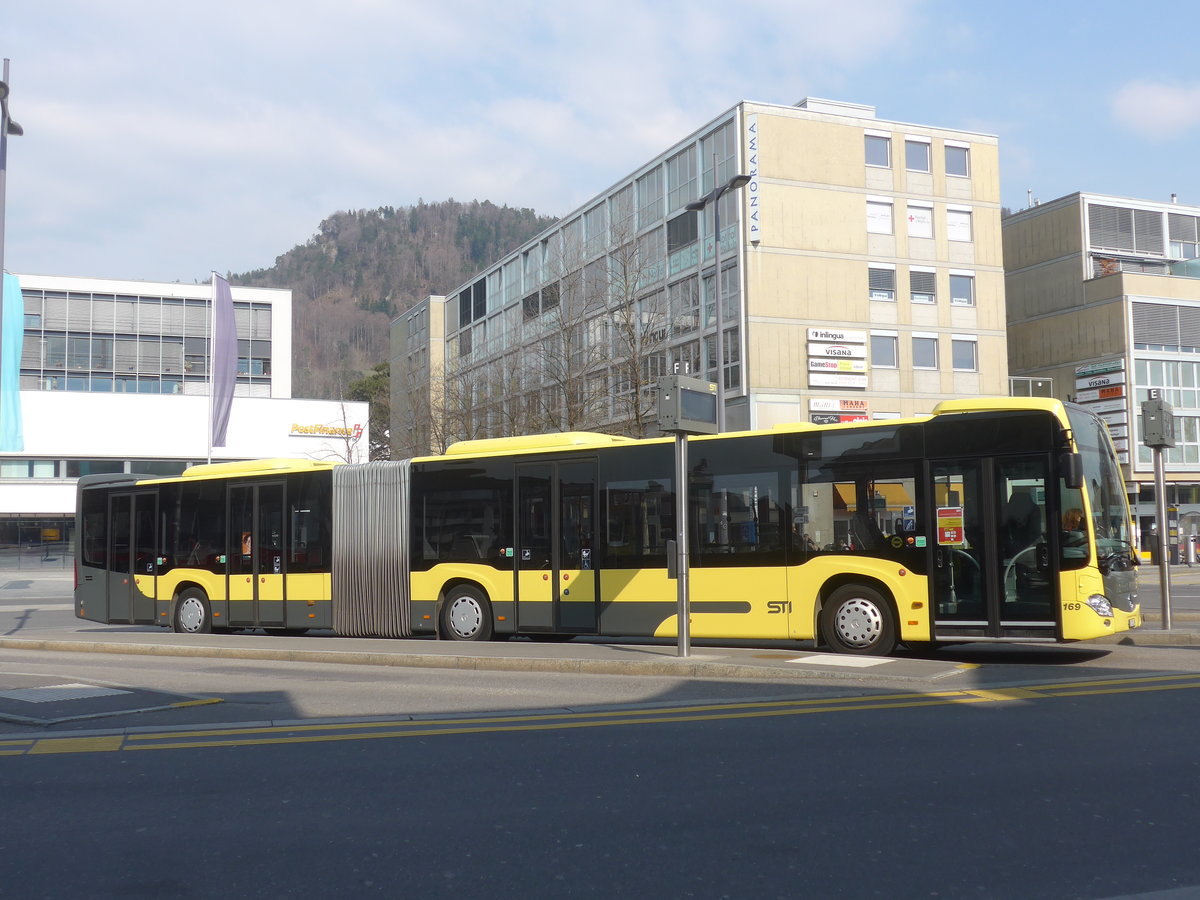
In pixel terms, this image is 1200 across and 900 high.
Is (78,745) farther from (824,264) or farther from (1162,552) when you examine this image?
(824,264)

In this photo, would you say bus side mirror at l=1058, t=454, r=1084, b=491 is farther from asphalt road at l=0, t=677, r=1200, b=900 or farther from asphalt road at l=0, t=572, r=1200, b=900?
asphalt road at l=0, t=677, r=1200, b=900

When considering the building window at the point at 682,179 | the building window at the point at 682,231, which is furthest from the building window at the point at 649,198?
the building window at the point at 682,231

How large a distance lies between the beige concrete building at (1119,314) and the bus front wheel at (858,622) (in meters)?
41.5

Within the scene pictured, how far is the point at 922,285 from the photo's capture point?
4925 cm

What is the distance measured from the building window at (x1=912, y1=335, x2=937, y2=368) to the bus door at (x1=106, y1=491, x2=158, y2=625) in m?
34.7

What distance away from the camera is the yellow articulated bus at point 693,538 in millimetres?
13461

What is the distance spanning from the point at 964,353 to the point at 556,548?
122ft

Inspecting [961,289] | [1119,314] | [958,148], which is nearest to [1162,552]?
[961,289]

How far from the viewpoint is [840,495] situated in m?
14.6

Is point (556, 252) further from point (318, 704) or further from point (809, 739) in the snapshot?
point (809, 739)

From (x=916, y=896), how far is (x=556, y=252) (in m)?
34.6

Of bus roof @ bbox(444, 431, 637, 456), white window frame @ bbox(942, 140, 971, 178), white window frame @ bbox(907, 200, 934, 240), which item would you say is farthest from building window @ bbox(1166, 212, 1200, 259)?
bus roof @ bbox(444, 431, 637, 456)

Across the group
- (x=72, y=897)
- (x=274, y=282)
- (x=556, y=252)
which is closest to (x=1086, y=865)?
(x=72, y=897)

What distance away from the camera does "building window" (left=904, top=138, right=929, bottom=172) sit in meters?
49.1
